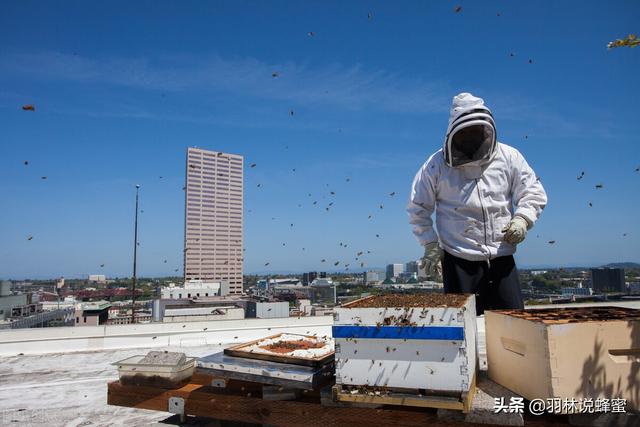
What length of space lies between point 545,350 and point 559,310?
75 cm

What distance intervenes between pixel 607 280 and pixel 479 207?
9532 millimetres

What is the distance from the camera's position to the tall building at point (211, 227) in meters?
70.8

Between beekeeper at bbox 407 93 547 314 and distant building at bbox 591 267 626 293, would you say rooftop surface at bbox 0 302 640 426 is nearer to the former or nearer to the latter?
beekeeper at bbox 407 93 547 314

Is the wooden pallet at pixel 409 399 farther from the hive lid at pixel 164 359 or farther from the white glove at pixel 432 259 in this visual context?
the hive lid at pixel 164 359

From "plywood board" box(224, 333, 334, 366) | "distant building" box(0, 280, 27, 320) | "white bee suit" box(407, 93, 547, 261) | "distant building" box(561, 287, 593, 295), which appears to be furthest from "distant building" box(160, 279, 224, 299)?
"white bee suit" box(407, 93, 547, 261)

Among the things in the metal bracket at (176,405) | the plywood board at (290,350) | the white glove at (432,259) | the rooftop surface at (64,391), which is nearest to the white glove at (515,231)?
the white glove at (432,259)

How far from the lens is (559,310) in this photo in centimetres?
240

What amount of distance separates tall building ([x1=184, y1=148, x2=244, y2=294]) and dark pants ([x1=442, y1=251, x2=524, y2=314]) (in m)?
66.2

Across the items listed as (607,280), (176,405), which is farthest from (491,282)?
(607,280)

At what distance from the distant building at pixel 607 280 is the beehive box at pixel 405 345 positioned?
1026cm

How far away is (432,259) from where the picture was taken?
3270mm

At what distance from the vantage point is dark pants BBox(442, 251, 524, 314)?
10.3 ft

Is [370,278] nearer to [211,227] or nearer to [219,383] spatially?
[219,383]

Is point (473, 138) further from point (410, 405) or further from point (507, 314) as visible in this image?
point (410, 405)
